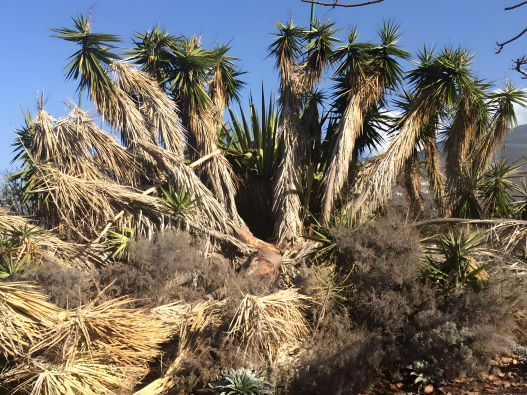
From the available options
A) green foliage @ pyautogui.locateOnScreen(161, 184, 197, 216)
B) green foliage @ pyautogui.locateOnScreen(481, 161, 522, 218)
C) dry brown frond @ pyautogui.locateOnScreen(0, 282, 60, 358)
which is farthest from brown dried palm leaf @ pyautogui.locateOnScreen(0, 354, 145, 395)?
green foliage @ pyautogui.locateOnScreen(481, 161, 522, 218)

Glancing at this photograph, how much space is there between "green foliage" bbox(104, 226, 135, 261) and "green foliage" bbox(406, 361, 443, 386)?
4368 mm

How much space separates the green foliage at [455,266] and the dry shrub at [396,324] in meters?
0.16

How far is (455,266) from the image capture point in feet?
18.9

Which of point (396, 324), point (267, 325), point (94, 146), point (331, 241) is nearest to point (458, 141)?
point (331, 241)

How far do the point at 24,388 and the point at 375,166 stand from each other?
22.5 ft

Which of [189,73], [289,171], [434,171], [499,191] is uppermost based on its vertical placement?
[189,73]

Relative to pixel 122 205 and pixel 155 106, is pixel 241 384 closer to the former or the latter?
pixel 122 205

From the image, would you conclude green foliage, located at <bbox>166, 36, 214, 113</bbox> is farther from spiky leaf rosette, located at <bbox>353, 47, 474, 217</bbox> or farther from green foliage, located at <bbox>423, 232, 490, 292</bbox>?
green foliage, located at <bbox>423, 232, 490, 292</bbox>

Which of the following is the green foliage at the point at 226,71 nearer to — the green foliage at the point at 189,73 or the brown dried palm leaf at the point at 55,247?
the green foliage at the point at 189,73

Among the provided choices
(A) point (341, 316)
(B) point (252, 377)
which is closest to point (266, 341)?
(B) point (252, 377)

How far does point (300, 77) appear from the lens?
905 centimetres

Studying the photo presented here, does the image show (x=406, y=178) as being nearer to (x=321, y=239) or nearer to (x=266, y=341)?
(x=321, y=239)

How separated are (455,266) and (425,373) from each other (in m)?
1.54

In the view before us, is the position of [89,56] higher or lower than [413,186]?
higher
